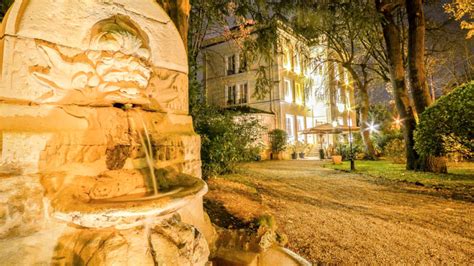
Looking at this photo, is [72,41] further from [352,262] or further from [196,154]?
[352,262]

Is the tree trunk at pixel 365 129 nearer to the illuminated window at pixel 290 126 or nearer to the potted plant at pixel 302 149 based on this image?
the potted plant at pixel 302 149

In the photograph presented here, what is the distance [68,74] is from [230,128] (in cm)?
650

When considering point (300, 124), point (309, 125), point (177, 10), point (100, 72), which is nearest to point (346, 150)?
point (300, 124)

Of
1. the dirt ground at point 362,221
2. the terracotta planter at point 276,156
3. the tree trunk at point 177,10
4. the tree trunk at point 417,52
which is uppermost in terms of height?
the tree trunk at point 417,52

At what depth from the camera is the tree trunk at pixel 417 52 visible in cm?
1016

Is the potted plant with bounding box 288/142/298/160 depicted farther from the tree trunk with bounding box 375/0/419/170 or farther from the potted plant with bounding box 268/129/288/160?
the tree trunk with bounding box 375/0/419/170

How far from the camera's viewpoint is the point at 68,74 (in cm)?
185

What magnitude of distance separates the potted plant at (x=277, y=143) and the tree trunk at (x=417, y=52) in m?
10.6

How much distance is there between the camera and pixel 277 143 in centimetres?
2002

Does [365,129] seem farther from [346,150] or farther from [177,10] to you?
[177,10]

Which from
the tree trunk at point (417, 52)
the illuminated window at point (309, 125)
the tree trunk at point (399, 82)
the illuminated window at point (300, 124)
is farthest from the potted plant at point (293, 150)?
the tree trunk at point (417, 52)

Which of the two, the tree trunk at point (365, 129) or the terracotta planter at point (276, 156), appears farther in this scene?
the terracotta planter at point (276, 156)

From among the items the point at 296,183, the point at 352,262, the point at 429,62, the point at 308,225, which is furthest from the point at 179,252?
the point at 429,62

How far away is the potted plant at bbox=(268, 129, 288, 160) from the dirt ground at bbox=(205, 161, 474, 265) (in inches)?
505
